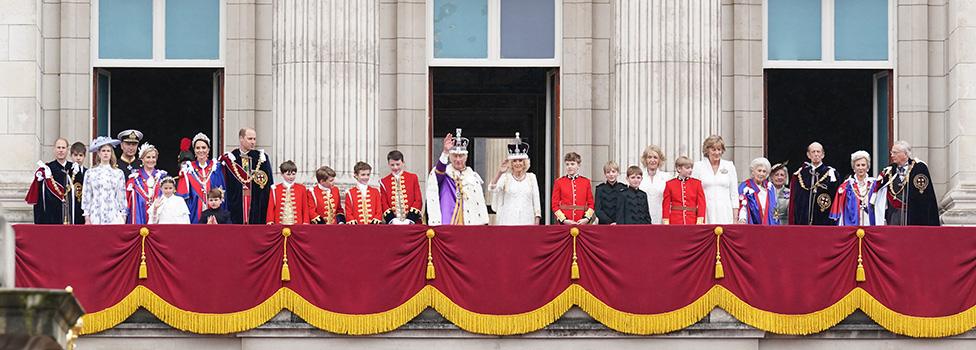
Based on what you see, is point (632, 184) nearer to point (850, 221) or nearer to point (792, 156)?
point (850, 221)

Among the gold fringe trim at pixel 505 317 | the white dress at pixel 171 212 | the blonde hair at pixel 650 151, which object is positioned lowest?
the gold fringe trim at pixel 505 317

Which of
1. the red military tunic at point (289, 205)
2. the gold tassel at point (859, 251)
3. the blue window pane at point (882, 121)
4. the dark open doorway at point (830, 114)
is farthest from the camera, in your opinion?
the dark open doorway at point (830, 114)

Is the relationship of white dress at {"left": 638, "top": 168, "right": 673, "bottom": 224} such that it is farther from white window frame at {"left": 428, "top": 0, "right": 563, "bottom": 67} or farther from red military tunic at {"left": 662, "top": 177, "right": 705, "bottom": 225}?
white window frame at {"left": 428, "top": 0, "right": 563, "bottom": 67}

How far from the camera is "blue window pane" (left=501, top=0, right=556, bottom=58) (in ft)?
130

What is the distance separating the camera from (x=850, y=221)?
113 ft

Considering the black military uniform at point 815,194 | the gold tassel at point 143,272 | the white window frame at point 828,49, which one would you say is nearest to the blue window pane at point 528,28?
the white window frame at point 828,49

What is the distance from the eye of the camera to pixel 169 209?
3291 centimetres

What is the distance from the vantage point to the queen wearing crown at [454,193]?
33.6m

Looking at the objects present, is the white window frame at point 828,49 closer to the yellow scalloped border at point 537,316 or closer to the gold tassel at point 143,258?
the yellow scalloped border at point 537,316

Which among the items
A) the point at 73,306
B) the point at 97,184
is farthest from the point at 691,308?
the point at 73,306

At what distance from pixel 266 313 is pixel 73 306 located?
→ 13.1 metres

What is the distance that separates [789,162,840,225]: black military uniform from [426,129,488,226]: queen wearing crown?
460cm

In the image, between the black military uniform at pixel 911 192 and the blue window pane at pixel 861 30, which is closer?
the black military uniform at pixel 911 192

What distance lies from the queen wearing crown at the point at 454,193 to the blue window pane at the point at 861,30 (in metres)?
8.99
